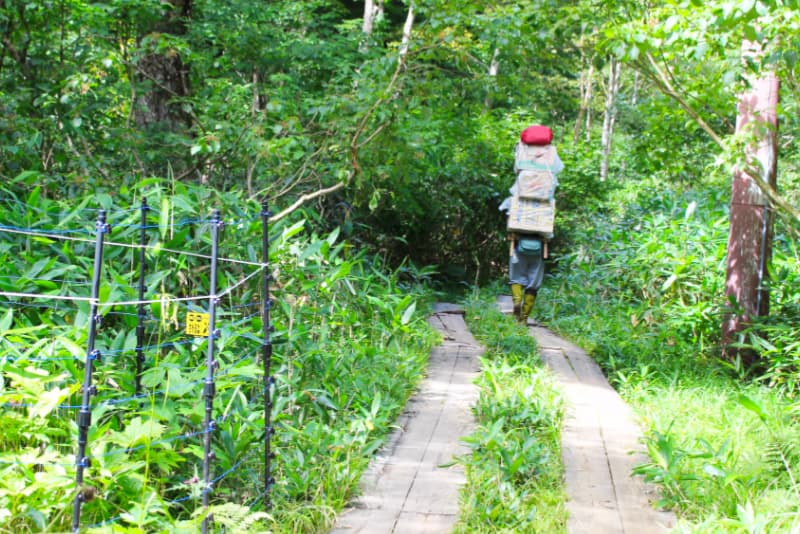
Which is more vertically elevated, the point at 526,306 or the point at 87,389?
the point at 87,389

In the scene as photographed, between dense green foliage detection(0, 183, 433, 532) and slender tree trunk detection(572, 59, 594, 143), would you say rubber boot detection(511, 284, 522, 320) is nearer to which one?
dense green foliage detection(0, 183, 433, 532)

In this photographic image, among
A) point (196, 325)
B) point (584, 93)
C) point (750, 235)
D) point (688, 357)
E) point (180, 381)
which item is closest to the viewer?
point (196, 325)

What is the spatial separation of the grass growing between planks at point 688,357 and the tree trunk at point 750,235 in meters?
0.15

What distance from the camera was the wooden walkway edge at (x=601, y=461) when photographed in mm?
3609

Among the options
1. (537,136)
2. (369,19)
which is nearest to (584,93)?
(369,19)

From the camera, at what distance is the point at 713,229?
8117 millimetres

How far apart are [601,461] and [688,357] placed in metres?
2.45

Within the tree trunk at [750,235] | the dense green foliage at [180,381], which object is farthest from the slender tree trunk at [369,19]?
the tree trunk at [750,235]

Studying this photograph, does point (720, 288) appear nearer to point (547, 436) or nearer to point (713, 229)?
point (713, 229)

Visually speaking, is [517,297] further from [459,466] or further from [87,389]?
[87,389]

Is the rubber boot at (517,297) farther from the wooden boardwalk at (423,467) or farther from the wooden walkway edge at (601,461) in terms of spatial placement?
the wooden boardwalk at (423,467)

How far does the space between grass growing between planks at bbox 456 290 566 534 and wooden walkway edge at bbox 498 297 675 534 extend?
0.10 metres

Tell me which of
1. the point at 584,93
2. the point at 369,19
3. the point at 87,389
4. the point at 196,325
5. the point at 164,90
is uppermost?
the point at 584,93

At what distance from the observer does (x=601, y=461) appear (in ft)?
14.3
